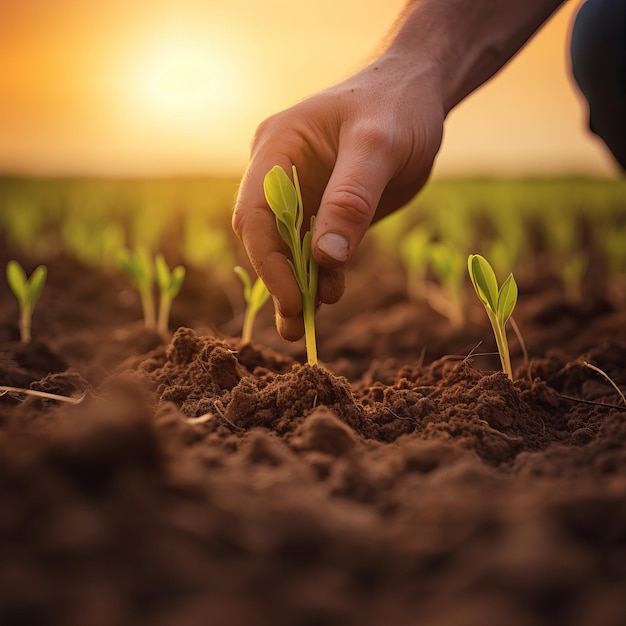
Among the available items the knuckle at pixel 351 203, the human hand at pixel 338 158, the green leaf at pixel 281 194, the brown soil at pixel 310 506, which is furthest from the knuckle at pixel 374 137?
the brown soil at pixel 310 506

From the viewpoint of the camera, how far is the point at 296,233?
73.2 inches

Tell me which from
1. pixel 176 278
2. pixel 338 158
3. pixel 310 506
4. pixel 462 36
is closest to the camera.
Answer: pixel 310 506

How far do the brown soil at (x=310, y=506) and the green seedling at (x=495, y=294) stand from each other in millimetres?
147

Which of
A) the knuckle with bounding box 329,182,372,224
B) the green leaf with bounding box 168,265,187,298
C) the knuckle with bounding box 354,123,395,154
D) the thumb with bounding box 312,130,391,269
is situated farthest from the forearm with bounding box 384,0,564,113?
the green leaf with bounding box 168,265,187,298

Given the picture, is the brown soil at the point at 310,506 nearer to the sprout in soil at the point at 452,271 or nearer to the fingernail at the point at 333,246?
the fingernail at the point at 333,246

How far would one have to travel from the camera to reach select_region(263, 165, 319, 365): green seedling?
5.84 ft

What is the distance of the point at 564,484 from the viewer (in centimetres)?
116

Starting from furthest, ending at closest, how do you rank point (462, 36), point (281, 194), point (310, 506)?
point (462, 36)
point (281, 194)
point (310, 506)

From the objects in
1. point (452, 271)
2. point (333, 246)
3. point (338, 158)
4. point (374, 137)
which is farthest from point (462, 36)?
point (333, 246)

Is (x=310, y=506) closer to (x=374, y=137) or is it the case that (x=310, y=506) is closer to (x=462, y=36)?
(x=374, y=137)

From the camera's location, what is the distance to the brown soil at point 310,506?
79 cm

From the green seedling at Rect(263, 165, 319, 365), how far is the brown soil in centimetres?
25

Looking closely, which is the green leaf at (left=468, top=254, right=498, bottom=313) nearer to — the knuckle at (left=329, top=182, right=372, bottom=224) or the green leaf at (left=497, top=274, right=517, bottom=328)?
the green leaf at (left=497, top=274, right=517, bottom=328)

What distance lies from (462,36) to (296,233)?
125 cm
